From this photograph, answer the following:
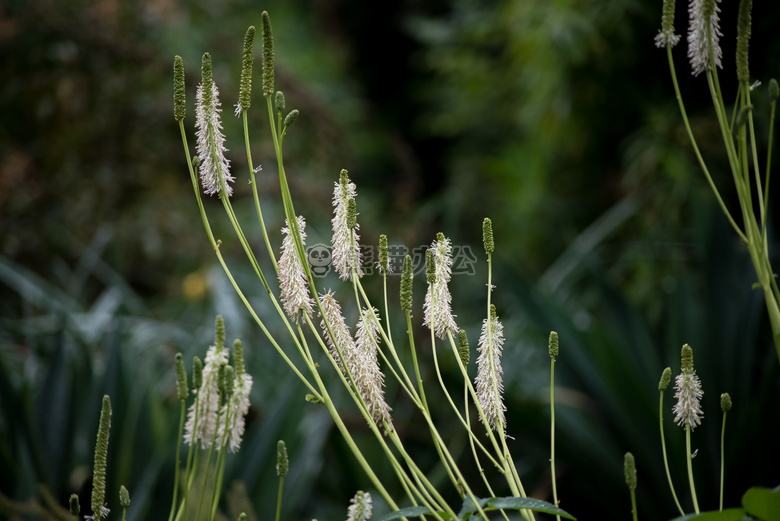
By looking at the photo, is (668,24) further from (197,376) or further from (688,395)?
(197,376)

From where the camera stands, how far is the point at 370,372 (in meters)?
0.51

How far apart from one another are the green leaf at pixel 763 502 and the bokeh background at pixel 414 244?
0.50 m

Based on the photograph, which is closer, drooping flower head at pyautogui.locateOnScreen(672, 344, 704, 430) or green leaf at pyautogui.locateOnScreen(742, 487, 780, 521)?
green leaf at pyautogui.locateOnScreen(742, 487, 780, 521)

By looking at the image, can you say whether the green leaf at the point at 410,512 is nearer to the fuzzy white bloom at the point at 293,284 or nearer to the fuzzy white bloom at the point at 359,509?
the fuzzy white bloom at the point at 359,509

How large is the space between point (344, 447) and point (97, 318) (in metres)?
1.05

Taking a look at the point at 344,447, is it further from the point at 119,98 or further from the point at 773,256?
the point at 119,98

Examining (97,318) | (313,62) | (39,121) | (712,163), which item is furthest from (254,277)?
(313,62)

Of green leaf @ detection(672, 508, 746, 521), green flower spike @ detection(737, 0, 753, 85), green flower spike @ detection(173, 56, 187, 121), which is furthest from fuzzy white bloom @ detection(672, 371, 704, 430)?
green flower spike @ detection(173, 56, 187, 121)

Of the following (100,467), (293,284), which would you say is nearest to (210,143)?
(293,284)

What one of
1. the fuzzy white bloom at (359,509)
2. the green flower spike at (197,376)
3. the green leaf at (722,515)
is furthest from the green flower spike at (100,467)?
the green leaf at (722,515)

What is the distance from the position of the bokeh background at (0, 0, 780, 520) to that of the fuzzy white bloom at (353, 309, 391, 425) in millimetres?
274

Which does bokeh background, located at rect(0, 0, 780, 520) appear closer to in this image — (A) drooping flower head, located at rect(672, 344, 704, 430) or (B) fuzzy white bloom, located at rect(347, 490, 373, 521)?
(B) fuzzy white bloom, located at rect(347, 490, 373, 521)

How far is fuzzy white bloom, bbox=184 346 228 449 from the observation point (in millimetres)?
491

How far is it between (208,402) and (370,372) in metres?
0.13
